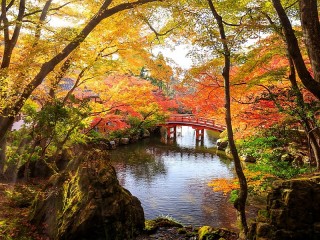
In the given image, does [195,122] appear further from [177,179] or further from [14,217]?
[14,217]

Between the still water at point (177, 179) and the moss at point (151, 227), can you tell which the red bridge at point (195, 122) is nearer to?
the still water at point (177, 179)

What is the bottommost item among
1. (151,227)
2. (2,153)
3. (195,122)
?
(151,227)

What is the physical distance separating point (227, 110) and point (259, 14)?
3129 millimetres

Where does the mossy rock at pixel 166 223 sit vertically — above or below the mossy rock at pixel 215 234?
below

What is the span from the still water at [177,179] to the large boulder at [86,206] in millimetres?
3829

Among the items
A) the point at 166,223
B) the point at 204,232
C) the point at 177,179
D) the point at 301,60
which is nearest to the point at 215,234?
the point at 204,232

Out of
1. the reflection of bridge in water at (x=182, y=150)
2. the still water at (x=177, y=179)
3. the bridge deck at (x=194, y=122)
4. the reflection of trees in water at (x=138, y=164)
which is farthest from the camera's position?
the bridge deck at (x=194, y=122)

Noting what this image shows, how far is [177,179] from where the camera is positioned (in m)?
17.1

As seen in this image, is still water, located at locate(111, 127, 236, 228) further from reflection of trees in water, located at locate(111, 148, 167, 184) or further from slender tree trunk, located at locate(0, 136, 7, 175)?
slender tree trunk, located at locate(0, 136, 7, 175)

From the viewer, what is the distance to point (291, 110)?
23.4 ft

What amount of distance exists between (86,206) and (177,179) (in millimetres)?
10289

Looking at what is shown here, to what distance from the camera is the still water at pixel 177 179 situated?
11.9 meters

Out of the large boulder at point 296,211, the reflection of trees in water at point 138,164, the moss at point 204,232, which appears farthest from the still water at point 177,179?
the large boulder at point 296,211

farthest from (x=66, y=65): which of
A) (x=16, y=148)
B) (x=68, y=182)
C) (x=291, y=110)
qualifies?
(x=291, y=110)
